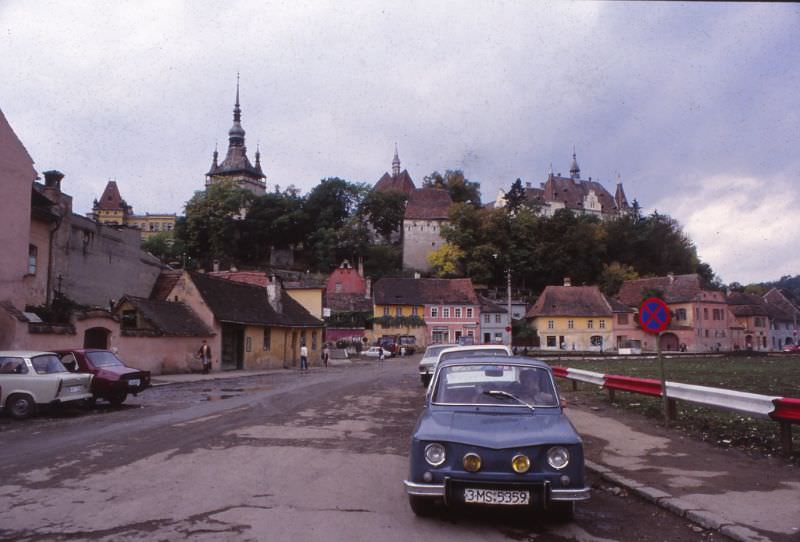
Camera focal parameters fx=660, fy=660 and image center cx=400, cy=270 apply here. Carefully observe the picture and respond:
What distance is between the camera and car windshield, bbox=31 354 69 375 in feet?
51.5

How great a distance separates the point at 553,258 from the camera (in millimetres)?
→ 95000

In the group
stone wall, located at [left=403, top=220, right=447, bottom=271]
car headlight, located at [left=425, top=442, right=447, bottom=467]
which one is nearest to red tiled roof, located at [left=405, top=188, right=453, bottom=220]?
stone wall, located at [left=403, top=220, right=447, bottom=271]

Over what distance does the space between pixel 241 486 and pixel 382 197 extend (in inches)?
4190

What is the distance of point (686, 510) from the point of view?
22.3 ft

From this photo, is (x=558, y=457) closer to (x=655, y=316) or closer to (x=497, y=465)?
(x=497, y=465)

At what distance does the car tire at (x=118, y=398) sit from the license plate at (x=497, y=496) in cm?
1420


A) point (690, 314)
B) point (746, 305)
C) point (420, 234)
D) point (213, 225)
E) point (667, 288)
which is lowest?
point (690, 314)

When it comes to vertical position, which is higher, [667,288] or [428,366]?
[667,288]

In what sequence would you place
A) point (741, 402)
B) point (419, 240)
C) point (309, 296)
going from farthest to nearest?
point (419, 240) → point (309, 296) → point (741, 402)

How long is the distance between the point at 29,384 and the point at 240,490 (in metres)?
10.4

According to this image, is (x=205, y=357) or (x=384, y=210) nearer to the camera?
(x=205, y=357)

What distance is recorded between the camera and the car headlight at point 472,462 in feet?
20.5

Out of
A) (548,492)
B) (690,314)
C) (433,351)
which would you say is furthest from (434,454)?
(690,314)

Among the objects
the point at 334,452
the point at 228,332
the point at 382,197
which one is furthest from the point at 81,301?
the point at 382,197
